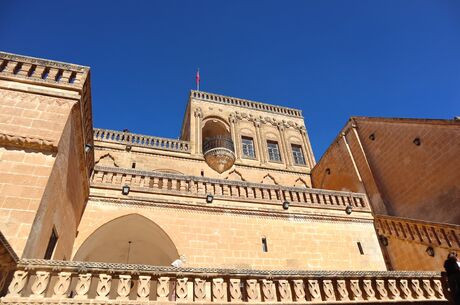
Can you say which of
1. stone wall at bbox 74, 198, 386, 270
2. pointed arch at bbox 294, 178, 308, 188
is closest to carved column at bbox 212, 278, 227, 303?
stone wall at bbox 74, 198, 386, 270

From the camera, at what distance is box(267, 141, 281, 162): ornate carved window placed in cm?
2133

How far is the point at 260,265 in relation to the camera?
872 centimetres

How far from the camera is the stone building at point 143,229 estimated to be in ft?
15.2

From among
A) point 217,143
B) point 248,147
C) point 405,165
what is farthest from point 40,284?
point 248,147

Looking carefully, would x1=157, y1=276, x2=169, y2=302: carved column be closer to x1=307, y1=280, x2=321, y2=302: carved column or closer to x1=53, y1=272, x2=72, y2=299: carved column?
x1=53, y1=272, x2=72, y2=299: carved column

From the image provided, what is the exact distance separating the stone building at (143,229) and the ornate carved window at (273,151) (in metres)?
9.40

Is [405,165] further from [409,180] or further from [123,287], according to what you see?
[123,287]

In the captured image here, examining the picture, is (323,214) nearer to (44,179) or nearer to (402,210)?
(402,210)

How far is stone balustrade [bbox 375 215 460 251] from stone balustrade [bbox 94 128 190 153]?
11.2 metres

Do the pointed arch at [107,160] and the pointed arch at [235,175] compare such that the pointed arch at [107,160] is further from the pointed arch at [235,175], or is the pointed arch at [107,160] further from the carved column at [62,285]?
the carved column at [62,285]

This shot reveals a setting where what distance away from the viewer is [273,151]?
21797mm

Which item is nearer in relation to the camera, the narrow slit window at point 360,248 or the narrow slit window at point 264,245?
the narrow slit window at point 264,245

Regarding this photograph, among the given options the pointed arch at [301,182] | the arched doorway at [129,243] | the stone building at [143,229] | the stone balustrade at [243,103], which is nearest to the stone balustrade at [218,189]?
the stone building at [143,229]

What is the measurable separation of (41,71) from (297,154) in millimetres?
18403
